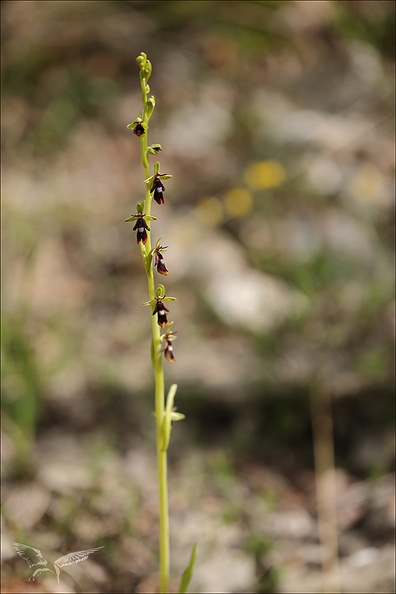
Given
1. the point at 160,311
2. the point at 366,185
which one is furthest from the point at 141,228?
the point at 366,185

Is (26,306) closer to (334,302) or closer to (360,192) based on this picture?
(334,302)

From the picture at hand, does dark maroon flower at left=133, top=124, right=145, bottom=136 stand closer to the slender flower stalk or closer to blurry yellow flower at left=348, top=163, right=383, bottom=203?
the slender flower stalk

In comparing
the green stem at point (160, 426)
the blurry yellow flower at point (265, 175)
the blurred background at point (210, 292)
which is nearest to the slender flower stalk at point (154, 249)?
the green stem at point (160, 426)

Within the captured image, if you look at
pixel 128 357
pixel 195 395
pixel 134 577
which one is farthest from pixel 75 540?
pixel 128 357

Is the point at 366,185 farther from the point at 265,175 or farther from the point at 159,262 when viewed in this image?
the point at 159,262

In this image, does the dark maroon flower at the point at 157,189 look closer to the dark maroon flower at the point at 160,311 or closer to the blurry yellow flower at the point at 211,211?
the dark maroon flower at the point at 160,311

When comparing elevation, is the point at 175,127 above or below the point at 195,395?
above
